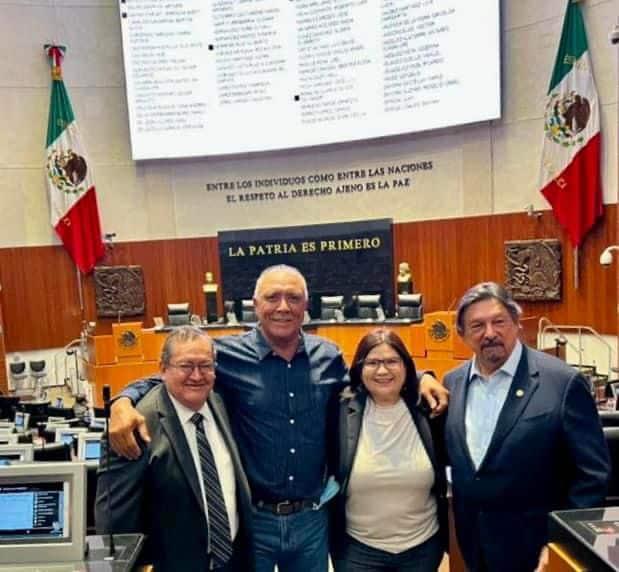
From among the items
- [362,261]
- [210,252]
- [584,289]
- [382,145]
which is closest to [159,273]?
[210,252]

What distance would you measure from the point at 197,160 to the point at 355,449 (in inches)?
310

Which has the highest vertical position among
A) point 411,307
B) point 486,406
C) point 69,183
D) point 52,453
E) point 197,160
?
point 197,160

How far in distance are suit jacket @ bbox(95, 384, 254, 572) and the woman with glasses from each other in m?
0.51

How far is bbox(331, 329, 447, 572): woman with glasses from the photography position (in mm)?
1920

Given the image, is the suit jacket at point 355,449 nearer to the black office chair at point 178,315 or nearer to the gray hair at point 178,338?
the gray hair at point 178,338

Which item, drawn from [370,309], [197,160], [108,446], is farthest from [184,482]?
[197,160]

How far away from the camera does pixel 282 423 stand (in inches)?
80.5

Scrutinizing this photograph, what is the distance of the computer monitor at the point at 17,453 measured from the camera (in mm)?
2959

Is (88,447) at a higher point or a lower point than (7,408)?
higher

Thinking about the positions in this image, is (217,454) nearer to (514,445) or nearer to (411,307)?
(514,445)

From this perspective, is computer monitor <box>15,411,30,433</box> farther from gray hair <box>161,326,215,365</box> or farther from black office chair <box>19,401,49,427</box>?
gray hair <box>161,326,215,365</box>

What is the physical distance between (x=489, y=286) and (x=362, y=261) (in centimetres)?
678

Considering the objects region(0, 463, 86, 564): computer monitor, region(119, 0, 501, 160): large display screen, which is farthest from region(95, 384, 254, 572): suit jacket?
region(119, 0, 501, 160): large display screen

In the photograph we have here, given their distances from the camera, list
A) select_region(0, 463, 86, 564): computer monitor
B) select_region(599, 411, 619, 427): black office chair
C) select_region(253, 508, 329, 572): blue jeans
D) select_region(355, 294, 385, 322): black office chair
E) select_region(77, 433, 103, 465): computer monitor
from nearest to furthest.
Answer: select_region(0, 463, 86, 564): computer monitor → select_region(253, 508, 329, 572): blue jeans → select_region(599, 411, 619, 427): black office chair → select_region(77, 433, 103, 465): computer monitor → select_region(355, 294, 385, 322): black office chair
